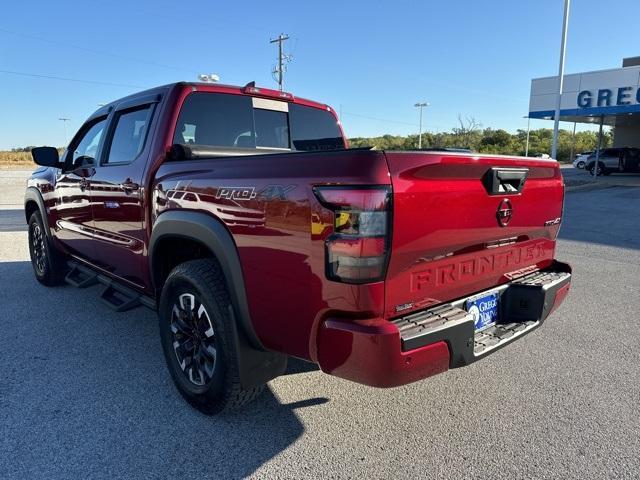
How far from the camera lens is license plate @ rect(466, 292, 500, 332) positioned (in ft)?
7.92

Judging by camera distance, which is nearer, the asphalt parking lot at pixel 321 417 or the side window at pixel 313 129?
the asphalt parking lot at pixel 321 417

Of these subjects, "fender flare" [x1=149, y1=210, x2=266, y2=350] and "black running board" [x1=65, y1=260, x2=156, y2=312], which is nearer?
"fender flare" [x1=149, y1=210, x2=266, y2=350]

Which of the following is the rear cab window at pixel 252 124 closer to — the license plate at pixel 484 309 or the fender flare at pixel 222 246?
the fender flare at pixel 222 246

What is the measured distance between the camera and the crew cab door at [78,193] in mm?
4004

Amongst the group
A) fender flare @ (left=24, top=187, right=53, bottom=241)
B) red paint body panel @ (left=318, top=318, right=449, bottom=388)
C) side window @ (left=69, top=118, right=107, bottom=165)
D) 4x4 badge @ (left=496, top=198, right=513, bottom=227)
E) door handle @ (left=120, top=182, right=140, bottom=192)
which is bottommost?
red paint body panel @ (left=318, top=318, right=449, bottom=388)

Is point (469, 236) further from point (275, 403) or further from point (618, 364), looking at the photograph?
point (618, 364)

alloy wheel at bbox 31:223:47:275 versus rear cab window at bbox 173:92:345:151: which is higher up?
rear cab window at bbox 173:92:345:151

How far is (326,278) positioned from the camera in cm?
193

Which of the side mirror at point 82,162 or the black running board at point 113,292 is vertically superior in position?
the side mirror at point 82,162

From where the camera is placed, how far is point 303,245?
78.8 inches

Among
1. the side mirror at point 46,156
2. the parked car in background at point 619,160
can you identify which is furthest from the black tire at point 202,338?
the parked car in background at point 619,160

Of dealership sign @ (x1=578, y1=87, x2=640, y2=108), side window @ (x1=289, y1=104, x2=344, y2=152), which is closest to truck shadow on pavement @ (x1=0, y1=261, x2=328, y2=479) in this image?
side window @ (x1=289, y1=104, x2=344, y2=152)

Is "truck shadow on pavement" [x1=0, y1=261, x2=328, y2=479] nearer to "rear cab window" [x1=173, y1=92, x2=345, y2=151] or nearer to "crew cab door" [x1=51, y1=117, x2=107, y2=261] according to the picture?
"crew cab door" [x1=51, y1=117, x2=107, y2=261]

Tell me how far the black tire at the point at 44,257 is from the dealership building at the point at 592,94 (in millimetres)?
24923
